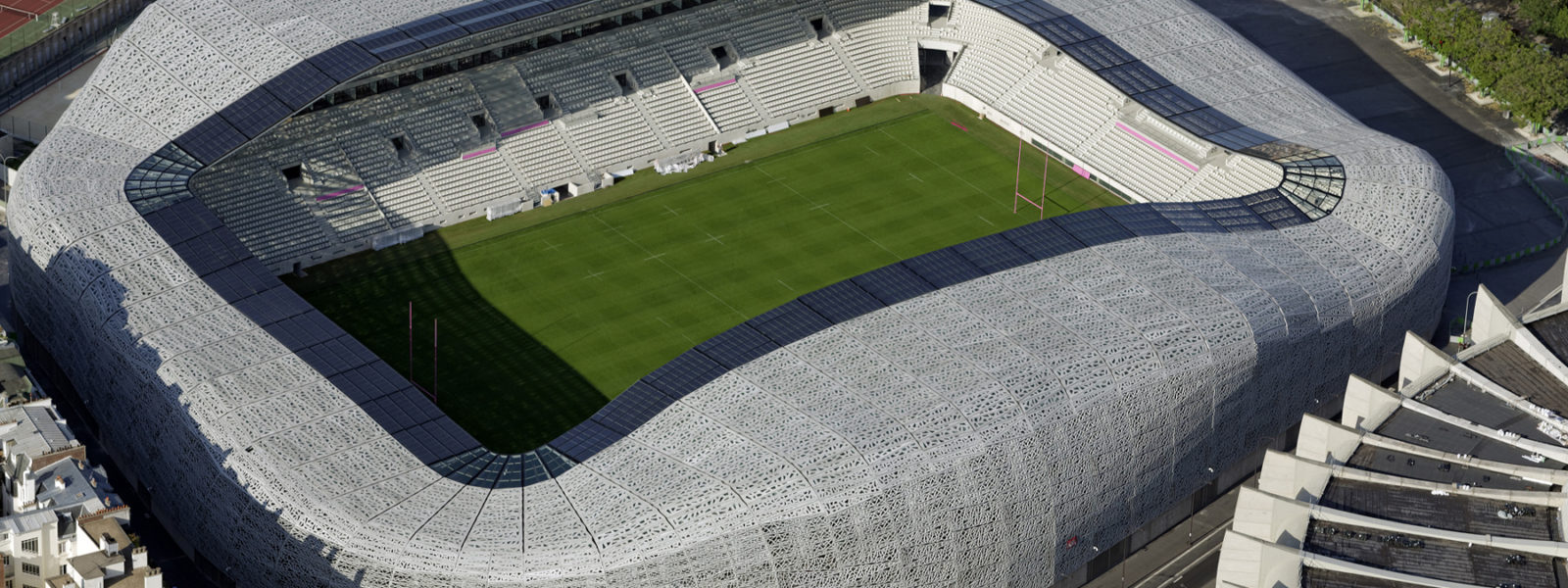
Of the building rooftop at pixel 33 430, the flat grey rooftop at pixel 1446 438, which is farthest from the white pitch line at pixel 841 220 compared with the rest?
the building rooftop at pixel 33 430

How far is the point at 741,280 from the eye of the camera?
397 feet

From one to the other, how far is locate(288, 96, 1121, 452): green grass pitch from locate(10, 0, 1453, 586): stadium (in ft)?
1.91

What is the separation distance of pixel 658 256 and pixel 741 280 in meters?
5.80

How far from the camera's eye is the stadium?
294 ft

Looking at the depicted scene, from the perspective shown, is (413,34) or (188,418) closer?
(188,418)

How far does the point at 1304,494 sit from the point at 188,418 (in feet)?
169

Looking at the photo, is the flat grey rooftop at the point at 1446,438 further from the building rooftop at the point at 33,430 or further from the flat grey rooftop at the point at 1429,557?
the building rooftop at the point at 33,430

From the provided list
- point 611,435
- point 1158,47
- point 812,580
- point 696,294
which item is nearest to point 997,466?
point 812,580

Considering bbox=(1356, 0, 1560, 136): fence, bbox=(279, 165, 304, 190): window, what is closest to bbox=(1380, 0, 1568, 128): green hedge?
bbox=(1356, 0, 1560, 136): fence

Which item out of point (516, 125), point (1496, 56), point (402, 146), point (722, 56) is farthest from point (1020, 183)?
point (402, 146)

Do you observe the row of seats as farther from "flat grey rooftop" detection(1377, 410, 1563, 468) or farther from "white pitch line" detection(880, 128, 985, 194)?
"flat grey rooftop" detection(1377, 410, 1563, 468)

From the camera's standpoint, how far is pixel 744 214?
127812 millimetres

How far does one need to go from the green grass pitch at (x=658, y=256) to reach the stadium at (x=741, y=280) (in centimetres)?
58

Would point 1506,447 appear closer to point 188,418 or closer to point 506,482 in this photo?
point 506,482
